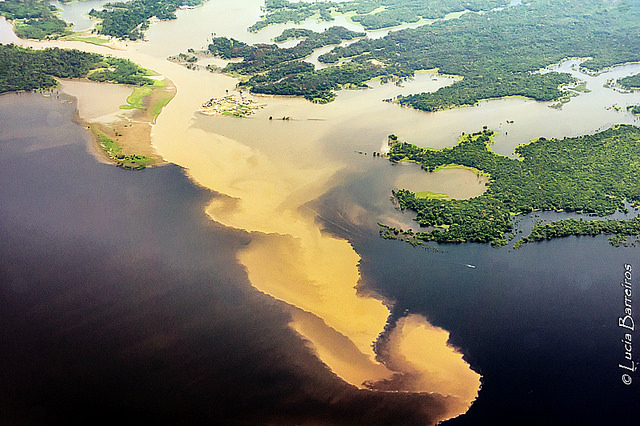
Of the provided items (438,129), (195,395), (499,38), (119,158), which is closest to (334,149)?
(438,129)

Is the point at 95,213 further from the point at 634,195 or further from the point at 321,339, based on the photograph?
the point at 634,195

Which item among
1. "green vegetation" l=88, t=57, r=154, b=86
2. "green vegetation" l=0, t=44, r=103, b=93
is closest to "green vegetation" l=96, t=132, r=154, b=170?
"green vegetation" l=88, t=57, r=154, b=86

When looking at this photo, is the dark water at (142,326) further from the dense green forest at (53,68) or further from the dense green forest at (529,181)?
the dense green forest at (53,68)

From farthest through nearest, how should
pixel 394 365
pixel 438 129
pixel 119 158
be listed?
pixel 438 129 → pixel 119 158 → pixel 394 365

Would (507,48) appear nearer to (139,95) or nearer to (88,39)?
(139,95)

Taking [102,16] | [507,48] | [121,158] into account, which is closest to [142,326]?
[121,158]

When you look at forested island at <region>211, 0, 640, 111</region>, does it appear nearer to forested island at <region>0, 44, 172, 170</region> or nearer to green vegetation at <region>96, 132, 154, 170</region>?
forested island at <region>0, 44, 172, 170</region>

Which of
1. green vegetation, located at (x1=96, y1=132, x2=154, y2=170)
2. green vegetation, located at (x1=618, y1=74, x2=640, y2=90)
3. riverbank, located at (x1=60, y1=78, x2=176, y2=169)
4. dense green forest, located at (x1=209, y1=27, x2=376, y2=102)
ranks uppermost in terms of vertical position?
green vegetation, located at (x1=618, y1=74, x2=640, y2=90)
